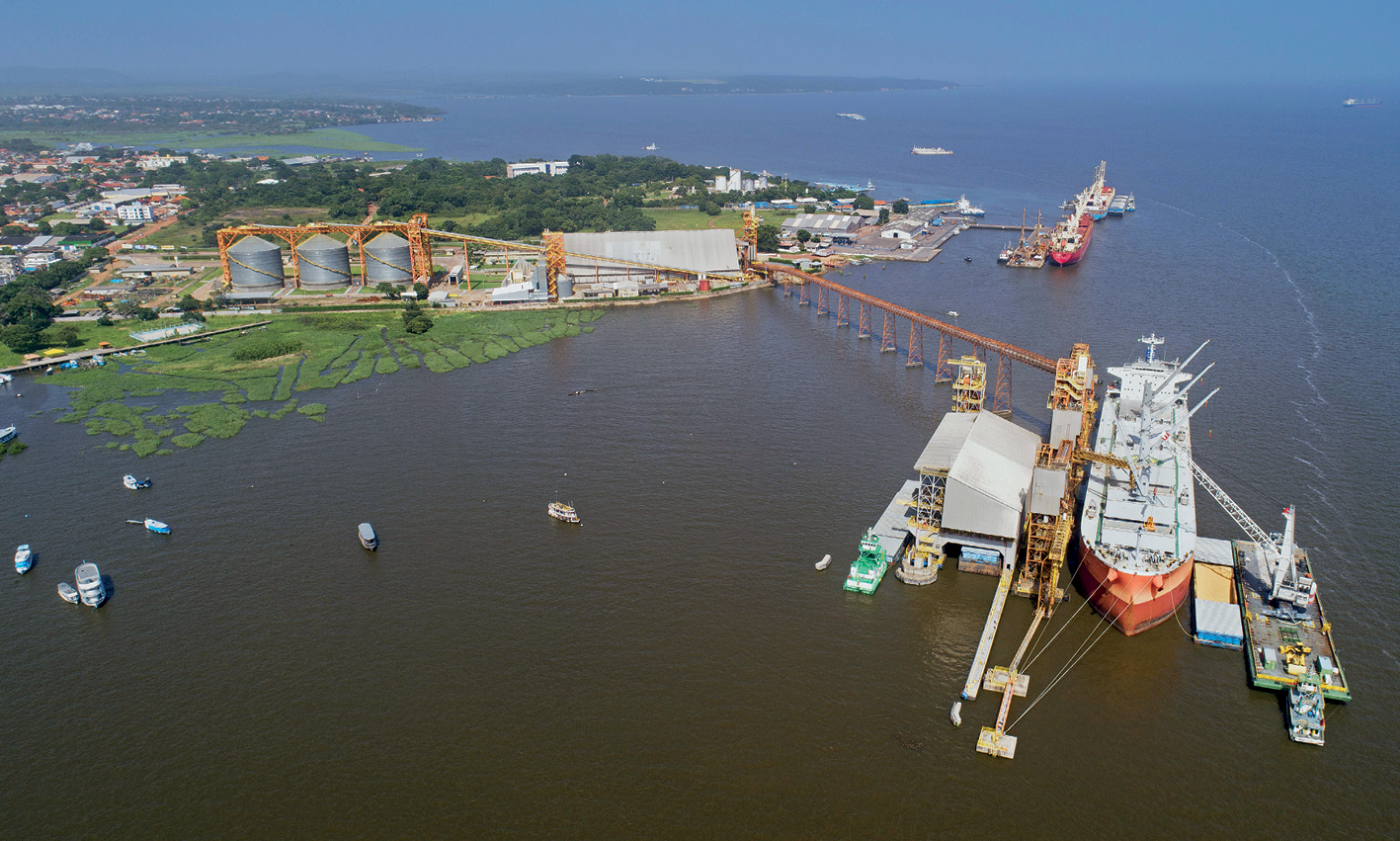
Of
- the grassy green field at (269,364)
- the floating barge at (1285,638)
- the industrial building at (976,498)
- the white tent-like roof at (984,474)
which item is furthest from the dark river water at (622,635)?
the white tent-like roof at (984,474)

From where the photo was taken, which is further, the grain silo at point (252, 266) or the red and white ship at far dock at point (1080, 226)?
the red and white ship at far dock at point (1080, 226)

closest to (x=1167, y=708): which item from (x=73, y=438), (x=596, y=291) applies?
(x=73, y=438)

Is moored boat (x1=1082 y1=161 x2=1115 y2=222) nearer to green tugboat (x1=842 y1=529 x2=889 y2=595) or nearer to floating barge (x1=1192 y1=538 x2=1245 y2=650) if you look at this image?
floating barge (x1=1192 y1=538 x2=1245 y2=650)

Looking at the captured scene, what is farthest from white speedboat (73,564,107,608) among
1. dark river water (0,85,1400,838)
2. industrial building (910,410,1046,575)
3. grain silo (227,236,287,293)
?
grain silo (227,236,287,293)

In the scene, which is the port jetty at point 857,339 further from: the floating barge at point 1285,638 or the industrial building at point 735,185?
the industrial building at point 735,185

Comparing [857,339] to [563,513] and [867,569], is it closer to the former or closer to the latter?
[563,513]

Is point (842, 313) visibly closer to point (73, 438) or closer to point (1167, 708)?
point (1167, 708)

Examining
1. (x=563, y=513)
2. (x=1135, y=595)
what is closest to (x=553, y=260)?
(x=563, y=513)
